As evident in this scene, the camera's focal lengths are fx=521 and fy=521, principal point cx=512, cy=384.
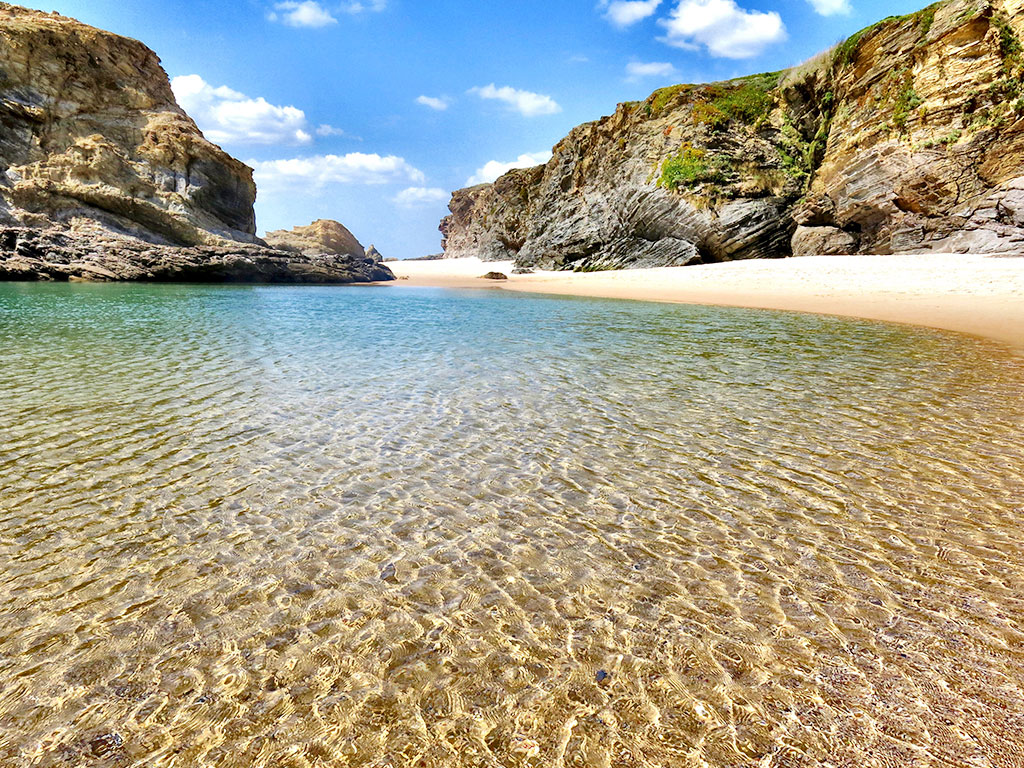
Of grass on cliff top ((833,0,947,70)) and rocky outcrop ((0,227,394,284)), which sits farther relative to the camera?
rocky outcrop ((0,227,394,284))

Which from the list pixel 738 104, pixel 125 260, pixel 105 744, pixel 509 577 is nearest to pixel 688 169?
pixel 738 104

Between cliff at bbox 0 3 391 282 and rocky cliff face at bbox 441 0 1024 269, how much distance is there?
23912 mm

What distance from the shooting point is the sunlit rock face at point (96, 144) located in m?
35.3

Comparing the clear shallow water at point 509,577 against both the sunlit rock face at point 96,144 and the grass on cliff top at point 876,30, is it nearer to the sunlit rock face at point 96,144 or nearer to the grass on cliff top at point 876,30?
the grass on cliff top at point 876,30

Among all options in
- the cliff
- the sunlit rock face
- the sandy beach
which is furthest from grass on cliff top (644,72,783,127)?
the sunlit rock face

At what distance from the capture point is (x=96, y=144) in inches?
1455

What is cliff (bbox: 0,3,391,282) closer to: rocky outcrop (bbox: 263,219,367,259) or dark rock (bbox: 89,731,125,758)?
rocky outcrop (bbox: 263,219,367,259)

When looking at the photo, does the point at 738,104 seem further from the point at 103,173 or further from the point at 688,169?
the point at 103,173

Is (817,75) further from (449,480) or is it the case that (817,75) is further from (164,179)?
(164,179)

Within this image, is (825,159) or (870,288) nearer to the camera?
(870,288)

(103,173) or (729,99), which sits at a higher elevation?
(729,99)

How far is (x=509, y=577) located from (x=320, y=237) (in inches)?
2998

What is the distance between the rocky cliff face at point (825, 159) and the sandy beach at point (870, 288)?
3210mm

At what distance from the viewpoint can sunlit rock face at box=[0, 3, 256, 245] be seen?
35.3 metres
